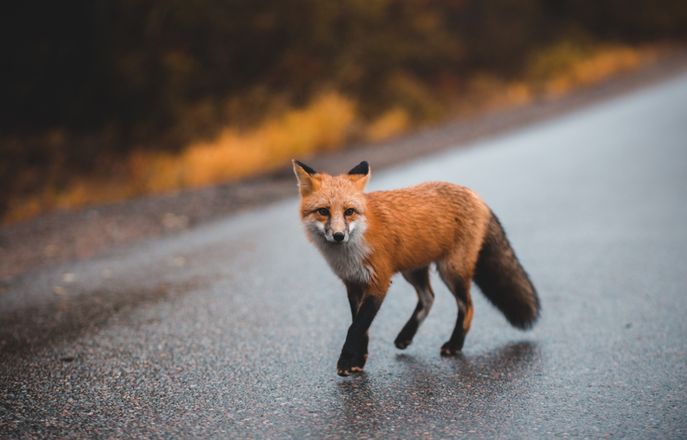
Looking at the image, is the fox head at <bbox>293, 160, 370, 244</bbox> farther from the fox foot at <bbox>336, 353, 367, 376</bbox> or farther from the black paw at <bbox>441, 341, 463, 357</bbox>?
the black paw at <bbox>441, 341, 463, 357</bbox>

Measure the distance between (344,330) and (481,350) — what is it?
999 millimetres

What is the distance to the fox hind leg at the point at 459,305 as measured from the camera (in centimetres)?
440

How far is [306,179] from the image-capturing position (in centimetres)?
420

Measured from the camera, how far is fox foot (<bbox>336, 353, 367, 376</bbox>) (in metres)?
4.00

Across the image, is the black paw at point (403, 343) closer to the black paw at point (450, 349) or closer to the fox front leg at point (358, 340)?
the black paw at point (450, 349)

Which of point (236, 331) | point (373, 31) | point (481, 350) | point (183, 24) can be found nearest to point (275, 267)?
point (236, 331)

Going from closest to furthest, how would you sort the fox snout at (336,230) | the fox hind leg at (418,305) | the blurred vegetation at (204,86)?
the fox snout at (336,230), the fox hind leg at (418,305), the blurred vegetation at (204,86)

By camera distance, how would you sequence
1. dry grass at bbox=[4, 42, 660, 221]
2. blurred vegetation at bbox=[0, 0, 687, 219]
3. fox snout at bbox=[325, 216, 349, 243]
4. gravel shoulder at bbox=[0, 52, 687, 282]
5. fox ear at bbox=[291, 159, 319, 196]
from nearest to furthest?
1. fox snout at bbox=[325, 216, 349, 243]
2. fox ear at bbox=[291, 159, 319, 196]
3. gravel shoulder at bbox=[0, 52, 687, 282]
4. dry grass at bbox=[4, 42, 660, 221]
5. blurred vegetation at bbox=[0, 0, 687, 219]

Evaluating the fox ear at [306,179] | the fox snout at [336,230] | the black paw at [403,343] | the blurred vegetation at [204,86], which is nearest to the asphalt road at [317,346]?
the black paw at [403,343]

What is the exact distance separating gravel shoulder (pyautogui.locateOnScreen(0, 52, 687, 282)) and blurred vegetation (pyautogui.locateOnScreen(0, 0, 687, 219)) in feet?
4.18

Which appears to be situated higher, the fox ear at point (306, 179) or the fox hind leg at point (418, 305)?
the fox ear at point (306, 179)

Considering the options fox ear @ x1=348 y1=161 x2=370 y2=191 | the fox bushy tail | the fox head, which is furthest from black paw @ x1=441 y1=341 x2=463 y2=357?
fox ear @ x1=348 y1=161 x2=370 y2=191

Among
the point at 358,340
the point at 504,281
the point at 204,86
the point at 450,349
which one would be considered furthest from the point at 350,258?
the point at 204,86

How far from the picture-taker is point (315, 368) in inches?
166
